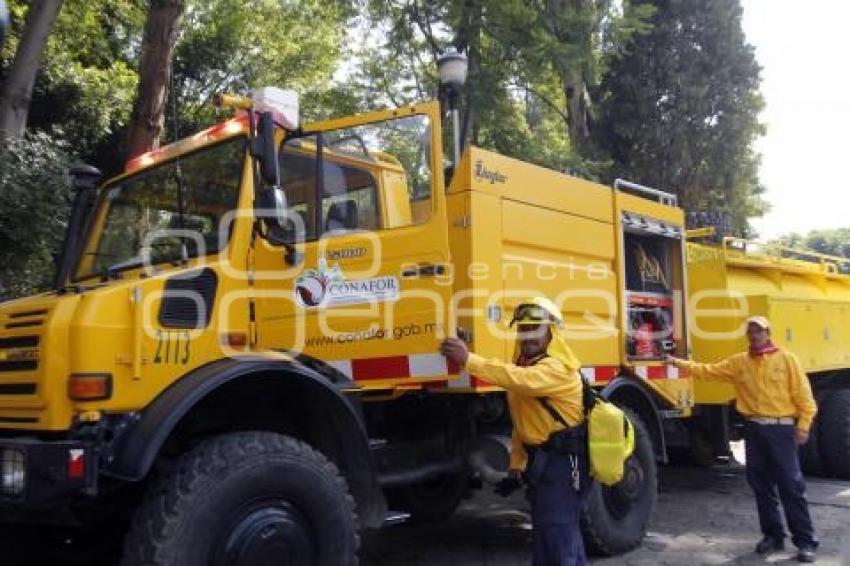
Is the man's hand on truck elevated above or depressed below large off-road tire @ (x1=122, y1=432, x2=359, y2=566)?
above

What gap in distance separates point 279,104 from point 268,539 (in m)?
→ 2.29

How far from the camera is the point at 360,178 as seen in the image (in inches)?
205

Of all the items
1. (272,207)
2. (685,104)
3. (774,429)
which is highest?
(685,104)

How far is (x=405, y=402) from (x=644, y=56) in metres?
16.5

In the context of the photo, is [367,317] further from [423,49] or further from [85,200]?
[423,49]

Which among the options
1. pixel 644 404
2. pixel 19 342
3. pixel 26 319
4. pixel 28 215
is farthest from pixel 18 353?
pixel 28 215

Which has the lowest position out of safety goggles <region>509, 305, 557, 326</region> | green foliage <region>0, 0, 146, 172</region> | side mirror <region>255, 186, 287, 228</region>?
safety goggles <region>509, 305, 557, 326</region>

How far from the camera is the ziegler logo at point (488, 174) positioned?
17.0 feet

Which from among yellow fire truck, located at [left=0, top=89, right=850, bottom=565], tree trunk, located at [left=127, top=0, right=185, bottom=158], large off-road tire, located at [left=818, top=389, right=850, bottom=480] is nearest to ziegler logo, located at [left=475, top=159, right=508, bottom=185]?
yellow fire truck, located at [left=0, top=89, right=850, bottom=565]

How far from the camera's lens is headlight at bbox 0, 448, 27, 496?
3645mm

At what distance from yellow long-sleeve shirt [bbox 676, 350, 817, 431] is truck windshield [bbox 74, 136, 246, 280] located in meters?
4.08

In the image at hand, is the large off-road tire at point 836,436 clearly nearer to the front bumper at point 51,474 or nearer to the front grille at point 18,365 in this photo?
the front bumper at point 51,474

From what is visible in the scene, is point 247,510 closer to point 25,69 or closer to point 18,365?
point 18,365

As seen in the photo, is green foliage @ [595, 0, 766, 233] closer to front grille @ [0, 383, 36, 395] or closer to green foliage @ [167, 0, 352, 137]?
green foliage @ [167, 0, 352, 137]
